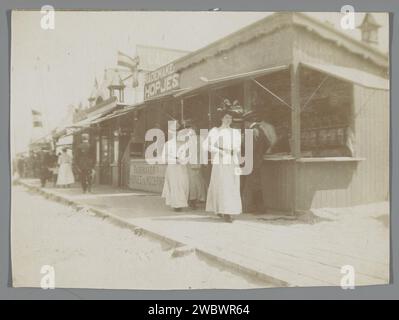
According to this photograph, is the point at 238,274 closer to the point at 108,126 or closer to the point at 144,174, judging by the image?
the point at 144,174

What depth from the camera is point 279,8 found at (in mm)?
5027

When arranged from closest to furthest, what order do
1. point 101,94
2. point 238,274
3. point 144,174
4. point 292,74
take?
point 238,274 → point 292,74 → point 101,94 → point 144,174

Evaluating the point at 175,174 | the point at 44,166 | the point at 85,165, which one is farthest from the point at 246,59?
the point at 44,166

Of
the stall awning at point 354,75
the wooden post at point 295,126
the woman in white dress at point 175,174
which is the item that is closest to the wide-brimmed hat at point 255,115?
the wooden post at point 295,126

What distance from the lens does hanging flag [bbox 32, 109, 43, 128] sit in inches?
203

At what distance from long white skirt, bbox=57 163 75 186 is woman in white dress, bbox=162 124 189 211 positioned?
1.31 metres

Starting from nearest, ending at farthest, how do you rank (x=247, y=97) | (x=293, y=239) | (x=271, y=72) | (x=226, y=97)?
(x=293, y=239)
(x=271, y=72)
(x=247, y=97)
(x=226, y=97)

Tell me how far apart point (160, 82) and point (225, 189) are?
1.76 metres

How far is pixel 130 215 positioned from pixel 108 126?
4.77 ft

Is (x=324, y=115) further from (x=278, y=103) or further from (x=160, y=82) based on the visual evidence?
(x=160, y=82)

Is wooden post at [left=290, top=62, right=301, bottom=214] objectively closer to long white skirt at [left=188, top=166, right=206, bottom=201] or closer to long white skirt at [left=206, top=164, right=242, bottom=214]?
long white skirt at [left=206, top=164, right=242, bottom=214]

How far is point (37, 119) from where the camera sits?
5191mm

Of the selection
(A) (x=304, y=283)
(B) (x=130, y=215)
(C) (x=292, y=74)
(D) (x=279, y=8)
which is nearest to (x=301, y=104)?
(C) (x=292, y=74)

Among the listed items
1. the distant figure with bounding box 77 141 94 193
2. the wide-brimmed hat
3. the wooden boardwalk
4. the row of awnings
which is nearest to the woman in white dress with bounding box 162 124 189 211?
the wooden boardwalk
